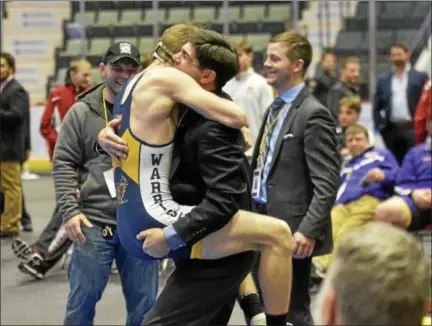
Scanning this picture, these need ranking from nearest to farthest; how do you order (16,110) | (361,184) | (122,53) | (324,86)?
1. (122,53)
2. (361,184)
3. (16,110)
4. (324,86)

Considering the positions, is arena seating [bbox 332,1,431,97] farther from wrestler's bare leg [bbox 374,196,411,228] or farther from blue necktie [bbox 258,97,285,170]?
blue necktie [bbox 258,97,285,170]

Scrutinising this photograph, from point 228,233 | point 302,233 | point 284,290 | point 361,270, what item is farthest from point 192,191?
point 361,270

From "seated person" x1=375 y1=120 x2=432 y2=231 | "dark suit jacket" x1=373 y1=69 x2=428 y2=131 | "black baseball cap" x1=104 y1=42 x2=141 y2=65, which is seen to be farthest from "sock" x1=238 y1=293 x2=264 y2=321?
"dark suit jacket" x1=373 y1=69 x2=428 y2=131

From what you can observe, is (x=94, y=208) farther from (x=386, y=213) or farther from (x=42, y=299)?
(x=42, y=299)

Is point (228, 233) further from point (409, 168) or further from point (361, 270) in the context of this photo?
point (409, 168)

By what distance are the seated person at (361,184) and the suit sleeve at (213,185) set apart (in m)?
3.31

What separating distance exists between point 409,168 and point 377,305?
3.99 metres

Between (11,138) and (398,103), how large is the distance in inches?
127

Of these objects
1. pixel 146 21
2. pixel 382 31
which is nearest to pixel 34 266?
pixel 382 31

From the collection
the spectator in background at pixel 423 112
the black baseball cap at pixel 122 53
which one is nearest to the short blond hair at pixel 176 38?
the black baseball cap at pixel 122 53

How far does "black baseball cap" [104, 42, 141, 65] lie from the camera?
3689 millimetres

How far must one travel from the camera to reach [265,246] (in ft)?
9.28

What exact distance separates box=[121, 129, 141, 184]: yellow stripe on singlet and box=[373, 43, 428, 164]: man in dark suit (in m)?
5.31

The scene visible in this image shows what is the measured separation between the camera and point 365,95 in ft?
37.8
